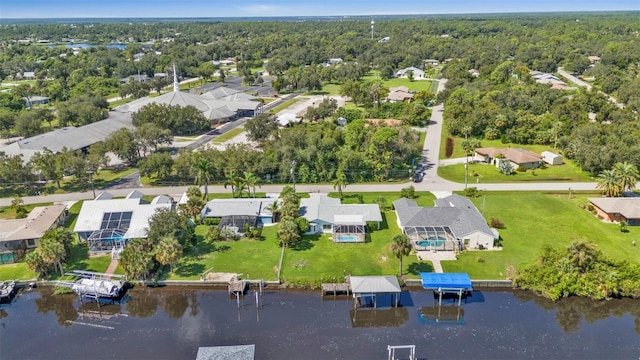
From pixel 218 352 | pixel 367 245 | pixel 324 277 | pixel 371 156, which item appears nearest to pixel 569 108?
pixel 371 156

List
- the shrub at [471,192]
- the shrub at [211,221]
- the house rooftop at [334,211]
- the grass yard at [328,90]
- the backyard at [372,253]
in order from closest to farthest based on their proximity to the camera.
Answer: the backyard at [372,253] < the house rooftop at [334,211] < the shrub at [211,221] < the shrub at [471,192] < the grass yard at [328,90]

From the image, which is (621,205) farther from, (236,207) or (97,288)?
(97,288)

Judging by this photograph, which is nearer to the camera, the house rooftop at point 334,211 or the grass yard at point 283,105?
the house rooftop at point 334,211

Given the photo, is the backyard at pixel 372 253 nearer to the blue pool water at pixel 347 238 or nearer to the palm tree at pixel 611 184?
the blue pool water at pixel 347 238

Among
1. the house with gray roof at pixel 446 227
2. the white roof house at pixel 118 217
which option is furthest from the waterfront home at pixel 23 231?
the house with gray roof at pixel 446 227

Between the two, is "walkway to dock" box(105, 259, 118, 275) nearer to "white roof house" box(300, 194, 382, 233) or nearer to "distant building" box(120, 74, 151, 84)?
"white roof house" box(300, 194, 382, 233)

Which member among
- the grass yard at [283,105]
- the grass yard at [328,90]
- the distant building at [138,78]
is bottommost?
the grass yard at [283,105]

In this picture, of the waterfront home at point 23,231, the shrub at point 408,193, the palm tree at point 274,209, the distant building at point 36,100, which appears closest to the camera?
the waterfront home at point 23,231
